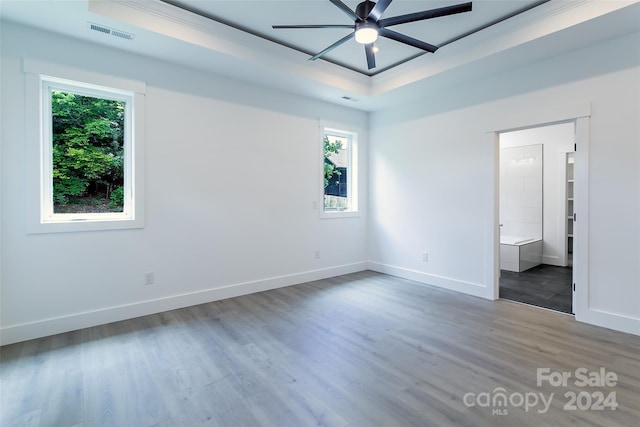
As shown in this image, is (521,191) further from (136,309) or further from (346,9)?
(136,309)

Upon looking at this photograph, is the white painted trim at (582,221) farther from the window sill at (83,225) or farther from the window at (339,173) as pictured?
the window sill at (83,225)

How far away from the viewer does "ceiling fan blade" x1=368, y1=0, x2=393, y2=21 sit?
2.23 m

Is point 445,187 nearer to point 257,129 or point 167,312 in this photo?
point 257,129

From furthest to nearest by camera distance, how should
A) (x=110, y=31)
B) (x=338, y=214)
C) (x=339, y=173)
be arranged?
(x=339, y=173) → (x=338, y=214) → (x=110, y=31)

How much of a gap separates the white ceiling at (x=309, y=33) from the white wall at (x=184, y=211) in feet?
0.95

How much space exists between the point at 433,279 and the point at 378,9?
3602 millimetres

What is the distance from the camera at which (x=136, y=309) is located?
3320mm

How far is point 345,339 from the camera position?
2.80 meters

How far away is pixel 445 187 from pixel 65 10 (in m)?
4.60

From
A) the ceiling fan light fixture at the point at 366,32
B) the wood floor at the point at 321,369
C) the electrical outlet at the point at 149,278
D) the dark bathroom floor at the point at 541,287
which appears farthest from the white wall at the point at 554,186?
the electrical outlet at the point at 149,278

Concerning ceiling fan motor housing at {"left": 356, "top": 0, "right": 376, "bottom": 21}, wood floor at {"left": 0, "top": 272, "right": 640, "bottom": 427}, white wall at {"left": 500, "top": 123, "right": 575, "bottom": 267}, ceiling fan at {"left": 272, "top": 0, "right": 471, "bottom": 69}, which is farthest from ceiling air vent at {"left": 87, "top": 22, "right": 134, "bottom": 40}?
white wall at {"left": 500, "top": 123, "right": 575, "bottom": 267}

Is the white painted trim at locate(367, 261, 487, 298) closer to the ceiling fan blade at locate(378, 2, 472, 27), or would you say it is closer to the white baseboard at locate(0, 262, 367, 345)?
the white baseboard at locate(0, 262, 367, 345)

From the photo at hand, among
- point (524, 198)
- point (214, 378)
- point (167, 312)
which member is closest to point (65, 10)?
point (167, 312)

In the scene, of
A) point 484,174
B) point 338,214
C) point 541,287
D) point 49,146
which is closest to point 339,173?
point 338,214
